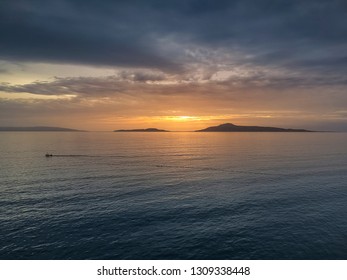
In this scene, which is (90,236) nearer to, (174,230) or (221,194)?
(174,230)

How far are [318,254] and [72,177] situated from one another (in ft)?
250

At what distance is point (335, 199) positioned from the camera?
201ft

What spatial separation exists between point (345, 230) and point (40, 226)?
2070 inches

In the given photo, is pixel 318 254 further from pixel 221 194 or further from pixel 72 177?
pixel 72 177

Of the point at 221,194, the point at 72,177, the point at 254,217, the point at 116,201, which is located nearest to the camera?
the point at 254,217

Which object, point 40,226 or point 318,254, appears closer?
point 318,254
